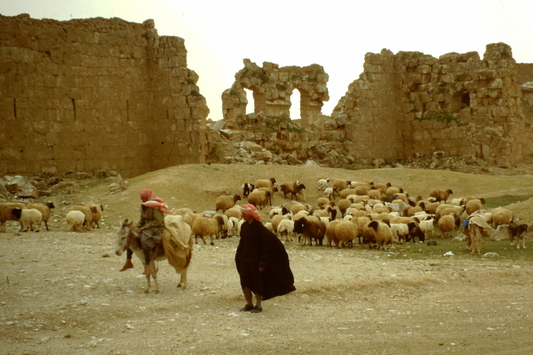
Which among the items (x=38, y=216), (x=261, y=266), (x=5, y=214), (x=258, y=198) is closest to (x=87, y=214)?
(x=38, y=216)

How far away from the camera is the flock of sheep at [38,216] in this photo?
42.3 ft

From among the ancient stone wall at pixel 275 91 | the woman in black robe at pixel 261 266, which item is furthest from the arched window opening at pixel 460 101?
the woman in black robe at pixel 261 266

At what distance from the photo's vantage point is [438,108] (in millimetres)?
30031

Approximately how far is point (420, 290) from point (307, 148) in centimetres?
2128

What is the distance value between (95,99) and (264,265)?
1712cm

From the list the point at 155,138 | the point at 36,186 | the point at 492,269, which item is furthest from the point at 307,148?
the point at 492,269

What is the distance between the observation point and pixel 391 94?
30594 millimetres

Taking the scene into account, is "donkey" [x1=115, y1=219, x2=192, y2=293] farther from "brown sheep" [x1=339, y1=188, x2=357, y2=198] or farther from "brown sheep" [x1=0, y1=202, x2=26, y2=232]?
"brown sheep" [x1=339, y1=188, x2=357, y2=198]

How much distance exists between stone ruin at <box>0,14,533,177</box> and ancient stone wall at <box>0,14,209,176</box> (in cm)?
4

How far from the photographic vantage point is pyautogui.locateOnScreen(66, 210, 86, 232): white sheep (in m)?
13.4

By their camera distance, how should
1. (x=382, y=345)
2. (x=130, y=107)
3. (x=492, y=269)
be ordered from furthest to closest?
(x=130, y=107)
(x=492, y=269)
(x=382, y=345)

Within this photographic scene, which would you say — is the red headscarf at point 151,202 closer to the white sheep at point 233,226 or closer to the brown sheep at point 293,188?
the white sheep at point 233,226

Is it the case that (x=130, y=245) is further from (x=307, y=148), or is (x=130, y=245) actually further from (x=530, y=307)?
(x=307, y=148)

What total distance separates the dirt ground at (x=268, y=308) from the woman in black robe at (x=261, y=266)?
30 centimetres
